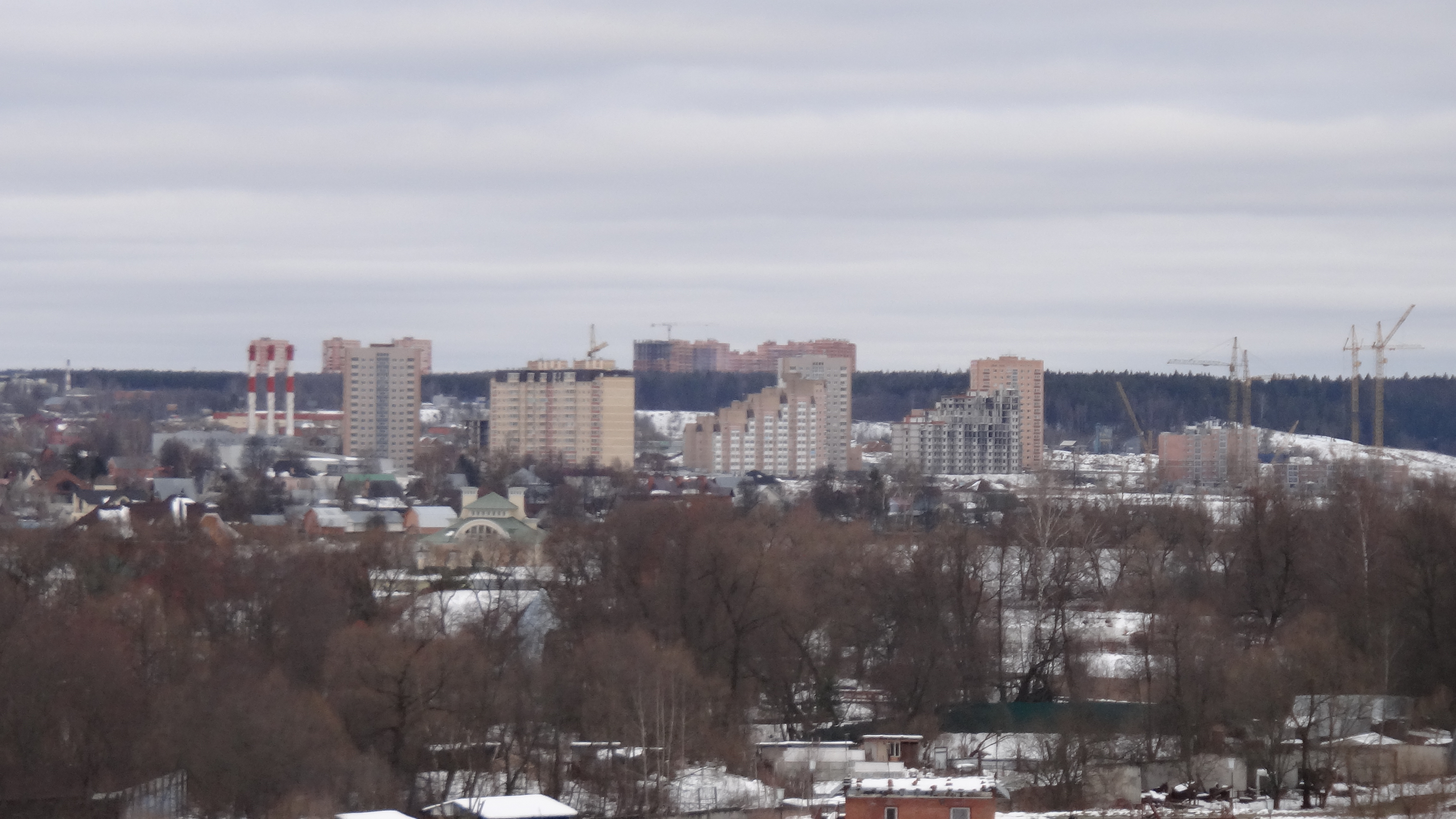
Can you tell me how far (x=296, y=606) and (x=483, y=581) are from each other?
12.1m

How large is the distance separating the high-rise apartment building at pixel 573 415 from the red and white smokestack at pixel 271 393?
13943 mm

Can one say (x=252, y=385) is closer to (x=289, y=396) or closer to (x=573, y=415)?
(x=289, y=396)

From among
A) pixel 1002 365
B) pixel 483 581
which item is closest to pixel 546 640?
pixel 483 581

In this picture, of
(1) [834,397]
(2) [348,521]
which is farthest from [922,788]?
(1) [834,397]

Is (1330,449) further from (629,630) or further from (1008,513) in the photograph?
(629,630)

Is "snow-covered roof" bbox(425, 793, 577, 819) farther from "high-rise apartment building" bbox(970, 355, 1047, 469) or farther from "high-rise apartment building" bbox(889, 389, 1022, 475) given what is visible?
"high-rise apartment building" bbox(970, 355, 1047, 469)

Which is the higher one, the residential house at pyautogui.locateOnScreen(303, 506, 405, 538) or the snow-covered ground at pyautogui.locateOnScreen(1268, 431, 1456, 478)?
the snow-covered ground at pyautogui.locateOnScreen(1268, 431, 1456, 478)

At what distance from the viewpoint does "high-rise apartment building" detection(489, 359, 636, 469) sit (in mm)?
122500

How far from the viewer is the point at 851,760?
26.4 meters

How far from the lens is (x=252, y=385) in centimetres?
12800

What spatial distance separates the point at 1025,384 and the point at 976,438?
21981mm

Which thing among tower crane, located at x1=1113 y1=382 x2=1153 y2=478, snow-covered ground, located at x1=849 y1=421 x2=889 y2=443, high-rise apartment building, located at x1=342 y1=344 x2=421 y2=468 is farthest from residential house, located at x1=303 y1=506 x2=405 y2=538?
snow-covered ground, located at x1=849 y1=421 x2=889 y2=443

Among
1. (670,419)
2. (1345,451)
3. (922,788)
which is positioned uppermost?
(670,419)

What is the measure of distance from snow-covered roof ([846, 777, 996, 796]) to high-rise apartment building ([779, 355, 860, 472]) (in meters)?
99.1
